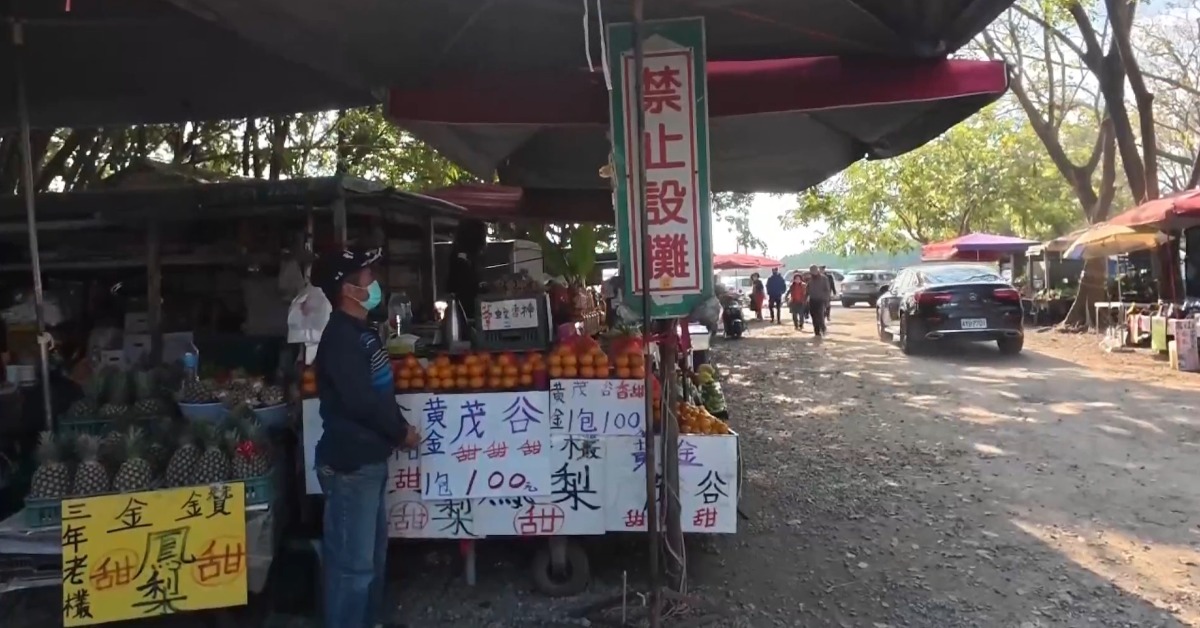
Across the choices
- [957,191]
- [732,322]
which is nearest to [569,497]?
[732,322]

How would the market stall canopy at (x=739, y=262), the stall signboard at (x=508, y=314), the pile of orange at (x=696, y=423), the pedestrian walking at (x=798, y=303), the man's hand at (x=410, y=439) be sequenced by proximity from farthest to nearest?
the market stall canopy at (x=739, y=262) < the pedestrian walking at (x=798, y=303) < the stall signboard at (x=508, y=314) < the pile of orange at (x=696, y=423) < the man's hand at (x=410, y=439)

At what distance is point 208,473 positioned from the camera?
3.91 m

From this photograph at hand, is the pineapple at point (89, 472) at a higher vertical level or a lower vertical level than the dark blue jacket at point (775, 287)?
lower

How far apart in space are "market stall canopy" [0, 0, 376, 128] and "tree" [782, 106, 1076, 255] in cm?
2660

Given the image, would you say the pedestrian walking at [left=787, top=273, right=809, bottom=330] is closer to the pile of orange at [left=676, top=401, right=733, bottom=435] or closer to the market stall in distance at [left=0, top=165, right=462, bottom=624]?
the market stall in distance at [left=0, top=165, right=462, bottom=624]

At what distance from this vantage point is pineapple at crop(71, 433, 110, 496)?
379 centimetres

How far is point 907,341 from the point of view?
14250 mm

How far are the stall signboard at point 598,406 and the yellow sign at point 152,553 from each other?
1509mm

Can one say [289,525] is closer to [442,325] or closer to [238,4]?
[442,325]

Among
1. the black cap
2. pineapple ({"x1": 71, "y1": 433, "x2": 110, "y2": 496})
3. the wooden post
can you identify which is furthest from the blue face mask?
the wooden post

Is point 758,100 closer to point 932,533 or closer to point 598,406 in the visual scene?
point 598,406

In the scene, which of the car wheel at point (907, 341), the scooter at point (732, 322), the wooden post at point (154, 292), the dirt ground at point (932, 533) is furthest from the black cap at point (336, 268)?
the scooter at point (732, 322)

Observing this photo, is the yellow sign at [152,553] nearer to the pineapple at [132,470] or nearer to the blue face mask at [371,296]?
the pineapple at [132,470]

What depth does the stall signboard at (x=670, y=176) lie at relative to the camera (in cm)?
398
